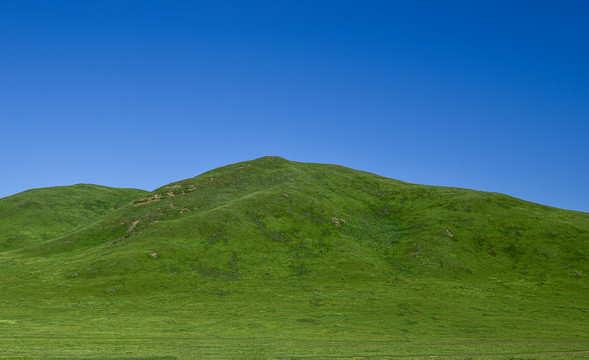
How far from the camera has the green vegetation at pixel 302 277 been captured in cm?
4438

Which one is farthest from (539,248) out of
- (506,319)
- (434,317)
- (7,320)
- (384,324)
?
(7,320)

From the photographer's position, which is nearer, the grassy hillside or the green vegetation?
the green vegetation

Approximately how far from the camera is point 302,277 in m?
85.6

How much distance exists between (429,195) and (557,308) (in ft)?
252

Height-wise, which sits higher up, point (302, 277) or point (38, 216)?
point (38, 216)

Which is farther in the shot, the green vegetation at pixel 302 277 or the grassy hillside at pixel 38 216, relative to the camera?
the grassy hillside at pixel 38 216

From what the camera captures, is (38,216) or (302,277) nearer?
(302,277)

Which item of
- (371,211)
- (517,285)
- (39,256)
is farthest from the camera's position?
(371,211)

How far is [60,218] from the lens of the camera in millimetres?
176750

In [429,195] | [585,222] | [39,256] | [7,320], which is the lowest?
[7,320]

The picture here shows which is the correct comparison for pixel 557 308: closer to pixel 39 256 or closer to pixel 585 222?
pixel 585 222

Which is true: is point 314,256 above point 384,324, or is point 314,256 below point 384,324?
above

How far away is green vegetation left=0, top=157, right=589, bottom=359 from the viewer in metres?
44.4

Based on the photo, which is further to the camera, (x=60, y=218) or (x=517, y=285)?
(x=60, y=218)
